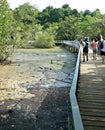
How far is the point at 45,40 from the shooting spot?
54.2m

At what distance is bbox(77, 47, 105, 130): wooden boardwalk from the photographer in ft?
24.2

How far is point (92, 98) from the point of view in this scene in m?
9.57

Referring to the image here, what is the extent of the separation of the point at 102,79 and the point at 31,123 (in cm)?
355

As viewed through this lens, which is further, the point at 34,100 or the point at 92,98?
the point at 34,100

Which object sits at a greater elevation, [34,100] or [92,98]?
[92,98]

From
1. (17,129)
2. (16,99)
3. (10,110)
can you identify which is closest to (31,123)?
(17,129)

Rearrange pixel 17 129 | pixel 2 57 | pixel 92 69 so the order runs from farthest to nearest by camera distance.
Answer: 1. pixel 2 57
2. pixel 92 69
3. pixel 17 129

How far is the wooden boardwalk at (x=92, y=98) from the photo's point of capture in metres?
7.37

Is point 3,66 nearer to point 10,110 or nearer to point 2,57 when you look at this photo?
→ point 2,57

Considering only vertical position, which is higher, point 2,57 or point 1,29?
point 1,29

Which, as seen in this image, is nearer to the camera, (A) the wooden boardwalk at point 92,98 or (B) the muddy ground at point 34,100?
(A) the wooden boardwalk at point 92,98

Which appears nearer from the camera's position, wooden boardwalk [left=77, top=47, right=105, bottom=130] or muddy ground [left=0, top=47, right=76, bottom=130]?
wooden boardwalk [left=77, top=47, right=105, bottom=130]

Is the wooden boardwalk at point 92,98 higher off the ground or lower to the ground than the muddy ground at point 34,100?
higher

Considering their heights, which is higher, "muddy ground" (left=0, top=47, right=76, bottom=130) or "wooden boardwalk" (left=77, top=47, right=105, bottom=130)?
"wooden boardwalk" (left=77, top=47, right=105, bottom=130)
